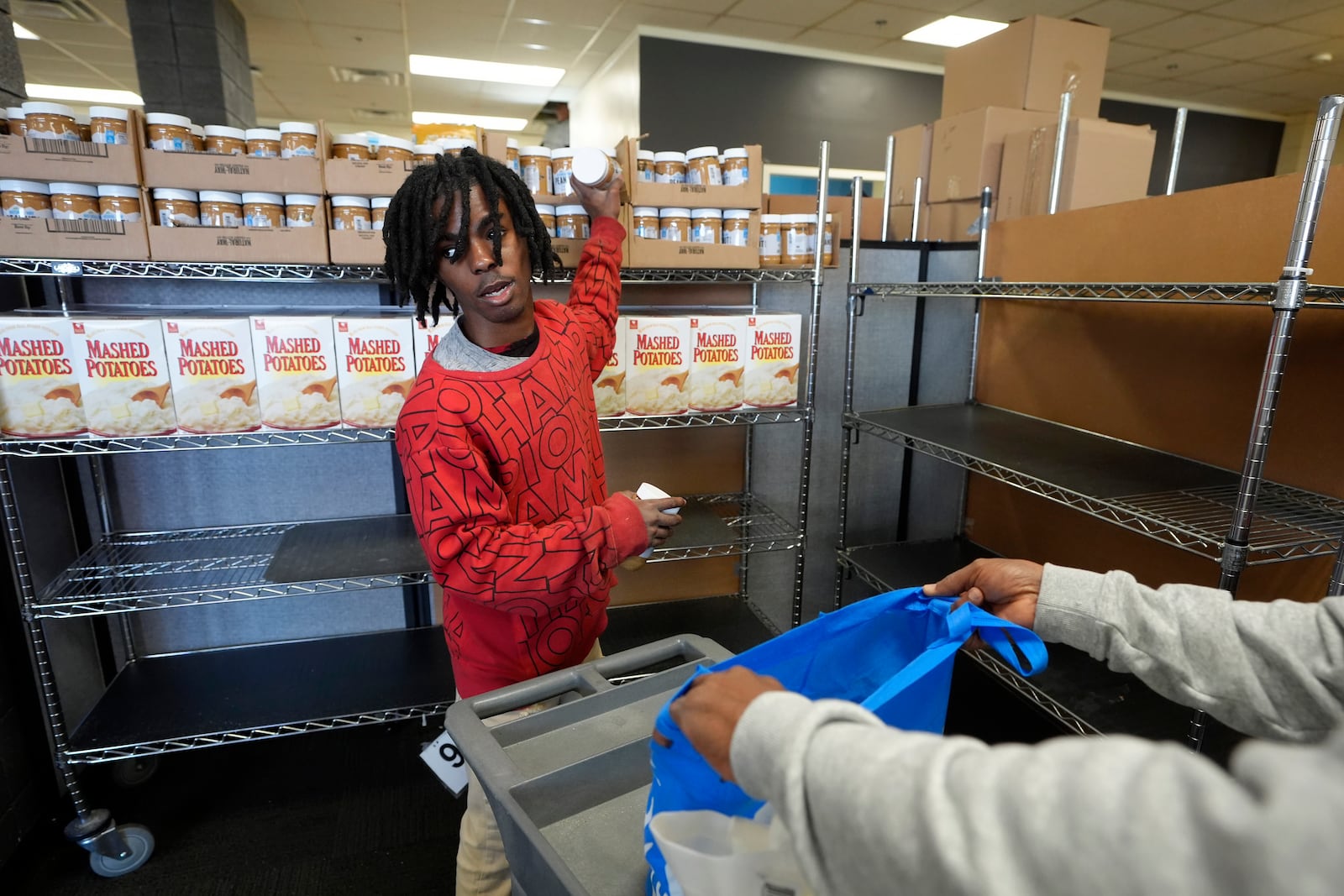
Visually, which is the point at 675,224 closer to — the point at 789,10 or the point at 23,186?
the point at 23,186

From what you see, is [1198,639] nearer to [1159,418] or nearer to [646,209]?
[1159,418]

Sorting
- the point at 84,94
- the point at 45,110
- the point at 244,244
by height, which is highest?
the point at 84,94

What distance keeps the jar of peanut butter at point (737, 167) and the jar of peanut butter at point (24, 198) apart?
1382 millimetres

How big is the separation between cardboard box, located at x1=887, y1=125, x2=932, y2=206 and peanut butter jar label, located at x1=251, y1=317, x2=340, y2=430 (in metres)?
1.90

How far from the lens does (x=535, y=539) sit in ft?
3.38

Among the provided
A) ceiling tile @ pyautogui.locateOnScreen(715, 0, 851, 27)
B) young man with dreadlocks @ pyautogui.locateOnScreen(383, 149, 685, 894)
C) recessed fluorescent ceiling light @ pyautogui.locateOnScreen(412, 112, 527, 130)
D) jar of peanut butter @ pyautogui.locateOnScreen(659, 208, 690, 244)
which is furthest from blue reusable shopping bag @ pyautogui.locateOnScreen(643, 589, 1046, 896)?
recessed fluorescent ceiling light @ pyautogui.locateOnScreen(412, 112, 527, 130)

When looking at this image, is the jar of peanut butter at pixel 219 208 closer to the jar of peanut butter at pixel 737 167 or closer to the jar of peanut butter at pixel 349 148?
the jar of peanut butter at pixel 349 148

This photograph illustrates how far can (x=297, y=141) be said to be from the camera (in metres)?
1.47

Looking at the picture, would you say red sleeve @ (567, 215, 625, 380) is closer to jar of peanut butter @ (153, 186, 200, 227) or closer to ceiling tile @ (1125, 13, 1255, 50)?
jar of peanut butter @ (153, 186, 200, 227)

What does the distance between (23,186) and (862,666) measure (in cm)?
171

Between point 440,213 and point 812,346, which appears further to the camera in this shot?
point 812,346

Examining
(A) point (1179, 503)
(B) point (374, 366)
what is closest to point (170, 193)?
(B) point (374, 366)

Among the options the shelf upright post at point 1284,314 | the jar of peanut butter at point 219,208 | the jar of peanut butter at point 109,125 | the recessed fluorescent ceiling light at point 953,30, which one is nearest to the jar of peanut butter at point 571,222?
the jar of peanut butter at point 219,208

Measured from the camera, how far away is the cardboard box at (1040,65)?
7.43 feet
